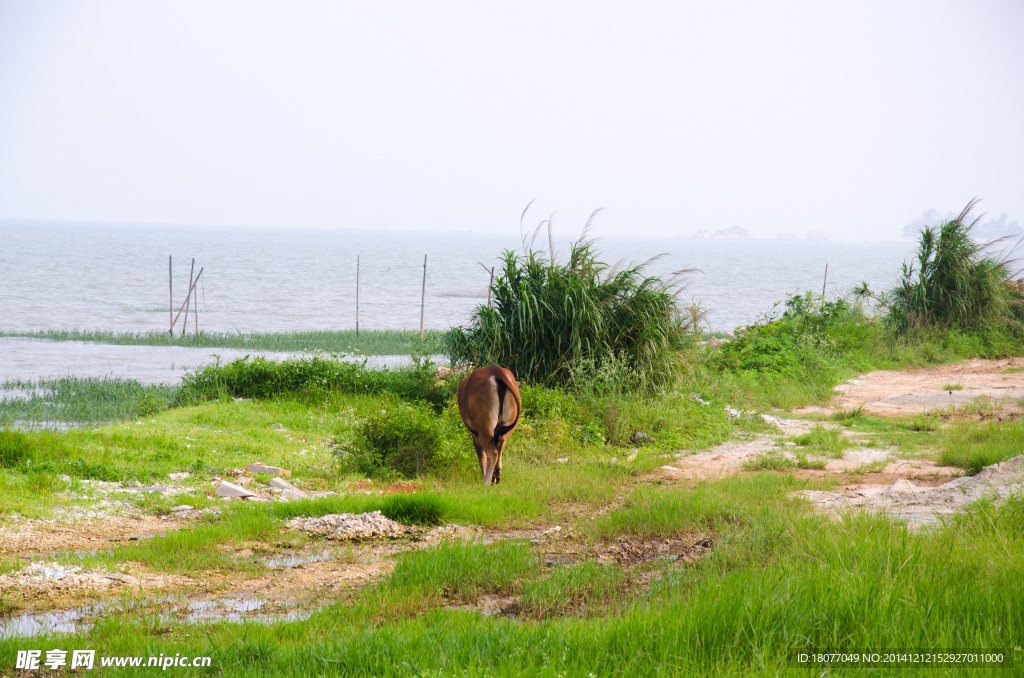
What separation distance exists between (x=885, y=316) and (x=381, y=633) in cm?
1766

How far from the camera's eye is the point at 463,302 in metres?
46.9

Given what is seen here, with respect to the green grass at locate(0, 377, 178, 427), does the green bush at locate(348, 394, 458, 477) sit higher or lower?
higher

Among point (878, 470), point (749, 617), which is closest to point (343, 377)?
point (878, 470)

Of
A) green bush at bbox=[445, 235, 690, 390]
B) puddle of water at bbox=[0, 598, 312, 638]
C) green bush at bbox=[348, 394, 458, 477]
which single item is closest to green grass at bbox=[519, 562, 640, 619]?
puddle of water at bbox=[0, 598, 312, 638]

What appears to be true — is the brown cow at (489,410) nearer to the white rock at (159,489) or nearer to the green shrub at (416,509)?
the green shrub at (416,509)

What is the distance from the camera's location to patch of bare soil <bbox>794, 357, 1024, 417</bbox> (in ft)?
34.7

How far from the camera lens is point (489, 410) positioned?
6.82 m

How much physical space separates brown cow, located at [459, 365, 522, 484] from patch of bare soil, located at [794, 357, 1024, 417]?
6.09 meters

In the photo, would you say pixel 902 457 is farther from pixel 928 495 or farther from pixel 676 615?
pixel 676 615

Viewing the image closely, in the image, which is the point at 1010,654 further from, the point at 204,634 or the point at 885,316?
the point at 885,316

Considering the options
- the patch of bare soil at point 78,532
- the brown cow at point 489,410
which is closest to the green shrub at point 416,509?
the brown cow at point 489,410

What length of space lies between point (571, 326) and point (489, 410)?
12.4 feet

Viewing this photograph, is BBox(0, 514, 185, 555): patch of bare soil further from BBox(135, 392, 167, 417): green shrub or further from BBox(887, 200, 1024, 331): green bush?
BBox(887, 200, 1024, 331): green bush

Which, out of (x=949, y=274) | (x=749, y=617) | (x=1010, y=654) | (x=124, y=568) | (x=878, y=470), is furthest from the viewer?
(x=949, y=274)
